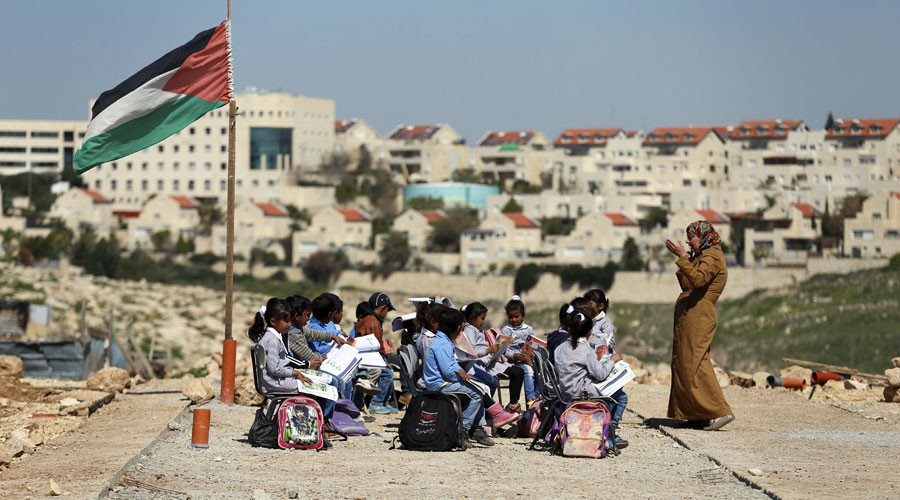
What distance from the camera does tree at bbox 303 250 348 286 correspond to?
8725 centimetres

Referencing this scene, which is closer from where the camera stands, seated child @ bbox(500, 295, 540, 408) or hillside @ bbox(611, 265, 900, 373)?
seated child @ bbox(500, 295, 540, 408)

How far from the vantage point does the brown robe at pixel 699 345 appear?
13.7 meters

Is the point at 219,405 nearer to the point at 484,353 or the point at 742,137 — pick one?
the point at 484,353

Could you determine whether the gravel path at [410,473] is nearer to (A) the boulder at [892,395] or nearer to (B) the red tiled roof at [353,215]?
(A) the boulder at [892,395]

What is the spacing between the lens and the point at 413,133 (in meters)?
129

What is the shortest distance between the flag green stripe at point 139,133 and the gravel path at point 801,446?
6348 mm

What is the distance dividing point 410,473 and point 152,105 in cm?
647

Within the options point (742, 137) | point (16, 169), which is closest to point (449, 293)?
point (742, 137)

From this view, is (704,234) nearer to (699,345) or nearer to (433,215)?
(699,345)

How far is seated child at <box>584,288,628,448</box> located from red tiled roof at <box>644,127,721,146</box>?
9636 centimetres

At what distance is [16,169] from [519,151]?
4876 centimetres

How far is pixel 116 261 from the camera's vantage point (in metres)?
91.4

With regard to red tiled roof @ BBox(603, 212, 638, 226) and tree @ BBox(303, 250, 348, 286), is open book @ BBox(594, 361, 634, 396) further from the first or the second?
red tiled roof @ BBox(603, 212, 638, 226)

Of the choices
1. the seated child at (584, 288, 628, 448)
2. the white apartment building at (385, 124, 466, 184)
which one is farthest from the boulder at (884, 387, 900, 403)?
the white apartment building at (385, 124, 466, 184)
